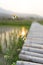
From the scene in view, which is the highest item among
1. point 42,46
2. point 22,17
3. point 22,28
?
point 42,46

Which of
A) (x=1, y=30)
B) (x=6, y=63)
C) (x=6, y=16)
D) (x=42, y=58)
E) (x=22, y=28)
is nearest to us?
(x=42, y=58)

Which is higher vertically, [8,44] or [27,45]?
[27,45]

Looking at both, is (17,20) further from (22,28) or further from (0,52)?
(0,52)

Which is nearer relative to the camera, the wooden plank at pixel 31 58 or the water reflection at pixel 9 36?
the wooden plank at pixel 31 58

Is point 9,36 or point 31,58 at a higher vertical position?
point 31,58

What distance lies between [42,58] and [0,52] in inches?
90.3

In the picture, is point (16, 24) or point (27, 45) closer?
point (27, 45)

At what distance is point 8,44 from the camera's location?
5539 millimetres

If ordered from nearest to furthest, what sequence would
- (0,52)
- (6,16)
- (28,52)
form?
(28,52)
(0,52)
(6,16)

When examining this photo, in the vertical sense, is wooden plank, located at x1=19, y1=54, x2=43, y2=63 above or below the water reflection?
above

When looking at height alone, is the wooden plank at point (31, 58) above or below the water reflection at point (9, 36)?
above

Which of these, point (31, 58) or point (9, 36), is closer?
point (31, 58)

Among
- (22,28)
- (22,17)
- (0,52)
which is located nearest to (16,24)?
(22,28)

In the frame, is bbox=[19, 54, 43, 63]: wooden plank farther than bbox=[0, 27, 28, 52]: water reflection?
No
